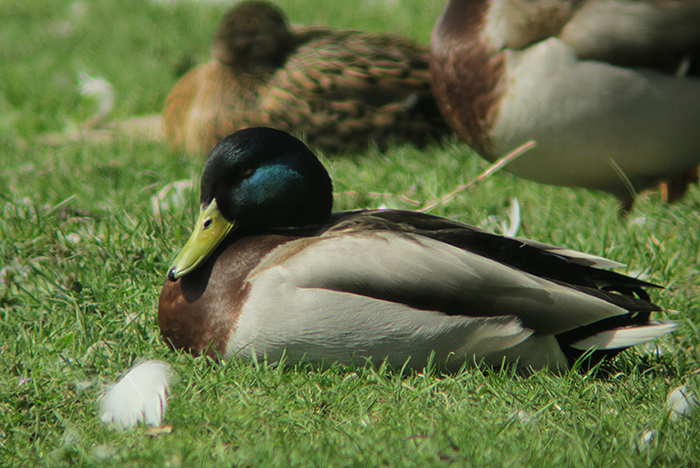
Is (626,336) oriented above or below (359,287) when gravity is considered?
below

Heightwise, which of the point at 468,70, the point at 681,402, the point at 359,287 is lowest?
the point at 681,402

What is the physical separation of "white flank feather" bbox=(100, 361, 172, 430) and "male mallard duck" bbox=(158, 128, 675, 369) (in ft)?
0.63

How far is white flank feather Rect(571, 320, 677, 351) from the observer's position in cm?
231

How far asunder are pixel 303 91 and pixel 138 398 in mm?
2824

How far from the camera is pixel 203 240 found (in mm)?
2477

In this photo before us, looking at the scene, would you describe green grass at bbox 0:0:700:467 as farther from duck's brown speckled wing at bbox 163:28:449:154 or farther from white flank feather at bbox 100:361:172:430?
duck's brown speckled wing at bbox 163:28:449:154

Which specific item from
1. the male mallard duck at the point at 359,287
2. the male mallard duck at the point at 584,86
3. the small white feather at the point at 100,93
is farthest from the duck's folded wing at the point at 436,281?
the small white feather at the point at 100,93

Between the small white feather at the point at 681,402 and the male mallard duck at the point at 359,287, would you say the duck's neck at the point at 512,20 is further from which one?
the small white feather at the point at 681,402

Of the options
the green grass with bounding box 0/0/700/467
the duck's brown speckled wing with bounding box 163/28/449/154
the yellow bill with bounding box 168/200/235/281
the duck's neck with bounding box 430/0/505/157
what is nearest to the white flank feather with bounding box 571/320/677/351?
the green grass with bounding box 0/0/700/467

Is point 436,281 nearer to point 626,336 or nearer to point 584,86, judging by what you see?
point 626,336

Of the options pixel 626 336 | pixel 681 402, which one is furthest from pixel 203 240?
pixel 681 402

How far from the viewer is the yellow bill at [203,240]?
2.42 meters

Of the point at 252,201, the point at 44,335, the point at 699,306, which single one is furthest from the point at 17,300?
the point at 699,306

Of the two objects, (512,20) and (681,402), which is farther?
(512,20)
